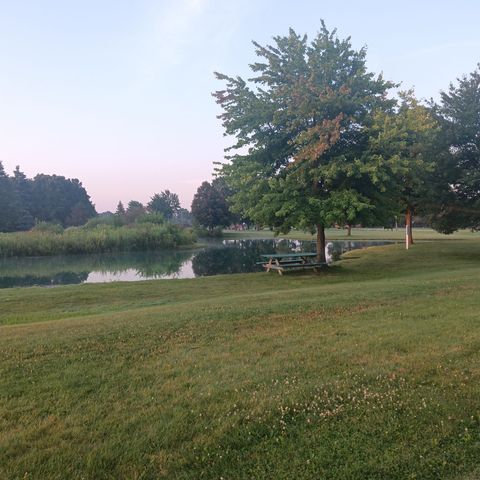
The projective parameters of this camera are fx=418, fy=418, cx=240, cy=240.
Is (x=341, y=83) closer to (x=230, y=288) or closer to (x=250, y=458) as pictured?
(x=230, y=288)

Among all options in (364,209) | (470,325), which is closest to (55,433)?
(470,325)

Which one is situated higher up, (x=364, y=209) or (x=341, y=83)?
(x=341, y=83)

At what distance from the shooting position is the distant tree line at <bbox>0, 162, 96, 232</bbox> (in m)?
71.6

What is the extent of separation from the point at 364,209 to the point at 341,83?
626 centimetres

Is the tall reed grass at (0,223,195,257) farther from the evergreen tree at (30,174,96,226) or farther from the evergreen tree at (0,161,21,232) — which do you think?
the evergreen tree at (30,174,96,226)

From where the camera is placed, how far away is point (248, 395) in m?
4.38

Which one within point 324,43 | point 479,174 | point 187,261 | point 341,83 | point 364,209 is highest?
point 324,43

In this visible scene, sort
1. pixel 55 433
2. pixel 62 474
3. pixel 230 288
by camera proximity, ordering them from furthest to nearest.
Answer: pixel 230 288, pixel 55 433, pixel 62 474

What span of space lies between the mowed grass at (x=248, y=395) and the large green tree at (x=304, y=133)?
9.63 meters

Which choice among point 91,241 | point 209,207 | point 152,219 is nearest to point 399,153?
point 91,241

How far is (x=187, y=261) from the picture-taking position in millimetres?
31406

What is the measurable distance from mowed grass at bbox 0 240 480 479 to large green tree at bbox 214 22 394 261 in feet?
31.6

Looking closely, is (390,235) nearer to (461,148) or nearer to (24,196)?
(461,148)

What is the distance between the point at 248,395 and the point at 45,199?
90.6 meters
